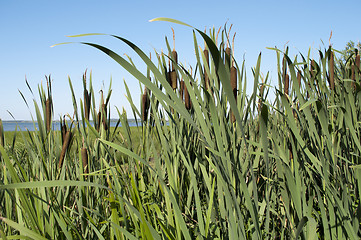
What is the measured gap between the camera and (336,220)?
2.54 feet

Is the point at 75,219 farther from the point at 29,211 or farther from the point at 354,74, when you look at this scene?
the point at 354,74

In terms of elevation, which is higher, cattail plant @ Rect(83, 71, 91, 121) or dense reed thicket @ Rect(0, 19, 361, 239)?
cattail plant @ Rect(83, 71, 91, 121)

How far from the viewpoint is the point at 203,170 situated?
73 cm

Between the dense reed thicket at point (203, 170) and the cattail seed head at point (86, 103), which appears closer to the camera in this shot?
the dense reed thicket at point (203, 170)

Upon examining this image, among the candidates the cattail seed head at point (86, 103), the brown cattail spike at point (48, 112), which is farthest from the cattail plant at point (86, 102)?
the brown cattail spike at point (48, 112)

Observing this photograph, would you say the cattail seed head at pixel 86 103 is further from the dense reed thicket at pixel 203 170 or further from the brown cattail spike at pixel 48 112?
the brown cattail spike at pixel 48 112

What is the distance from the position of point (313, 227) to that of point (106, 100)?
2.98 ft

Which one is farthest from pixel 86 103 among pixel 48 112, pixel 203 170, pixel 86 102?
pixel 203 170

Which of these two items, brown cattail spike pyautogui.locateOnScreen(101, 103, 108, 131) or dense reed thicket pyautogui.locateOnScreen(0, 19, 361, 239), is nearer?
dense reed thicket pyautogui.locateOnScreen(0, 19, 361, 239)

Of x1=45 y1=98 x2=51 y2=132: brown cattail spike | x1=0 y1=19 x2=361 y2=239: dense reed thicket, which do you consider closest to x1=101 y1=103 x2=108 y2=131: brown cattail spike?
x1=0 y1=19 x2=361 y2=239: dense reed thicket

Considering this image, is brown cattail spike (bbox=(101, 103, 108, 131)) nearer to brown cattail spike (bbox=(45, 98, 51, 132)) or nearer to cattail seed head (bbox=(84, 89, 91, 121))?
cattail seed head (bbox=(84, 89, 91, 121))

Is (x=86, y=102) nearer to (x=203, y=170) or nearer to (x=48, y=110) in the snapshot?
(x=48, y=110)

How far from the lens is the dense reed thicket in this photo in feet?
1.84

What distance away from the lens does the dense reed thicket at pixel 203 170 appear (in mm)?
562
